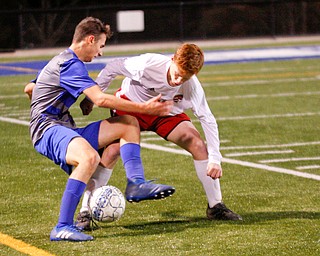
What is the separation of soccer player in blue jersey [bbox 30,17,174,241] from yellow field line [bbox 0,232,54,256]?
21 centimetres

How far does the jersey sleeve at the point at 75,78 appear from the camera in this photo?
708 centimetres

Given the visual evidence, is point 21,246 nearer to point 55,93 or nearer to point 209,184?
point 55,93

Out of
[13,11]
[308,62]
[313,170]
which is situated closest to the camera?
[313,170]

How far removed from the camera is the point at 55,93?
729cm

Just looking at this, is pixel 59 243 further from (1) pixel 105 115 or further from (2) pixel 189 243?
(1) pixel 105 115

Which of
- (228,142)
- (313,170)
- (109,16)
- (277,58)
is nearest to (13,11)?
(109,16)

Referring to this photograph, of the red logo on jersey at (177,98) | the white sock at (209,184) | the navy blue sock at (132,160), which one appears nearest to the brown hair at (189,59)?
the red logo on jersey at (177,98)

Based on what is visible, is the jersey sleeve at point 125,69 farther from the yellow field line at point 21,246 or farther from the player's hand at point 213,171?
the yellow field line at point 21,246

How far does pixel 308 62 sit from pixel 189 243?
17.8m

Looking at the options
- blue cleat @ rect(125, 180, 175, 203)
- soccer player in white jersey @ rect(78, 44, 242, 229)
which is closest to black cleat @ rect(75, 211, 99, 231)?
soccer player in white jersey @ rect(78, 44, 242, 229)

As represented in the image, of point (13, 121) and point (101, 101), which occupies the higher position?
point (101, 101)

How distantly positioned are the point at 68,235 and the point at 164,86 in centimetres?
134

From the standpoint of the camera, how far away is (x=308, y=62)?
79.4 feet

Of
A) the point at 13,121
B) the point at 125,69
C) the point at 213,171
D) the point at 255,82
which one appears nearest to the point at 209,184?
the point at 213,171
